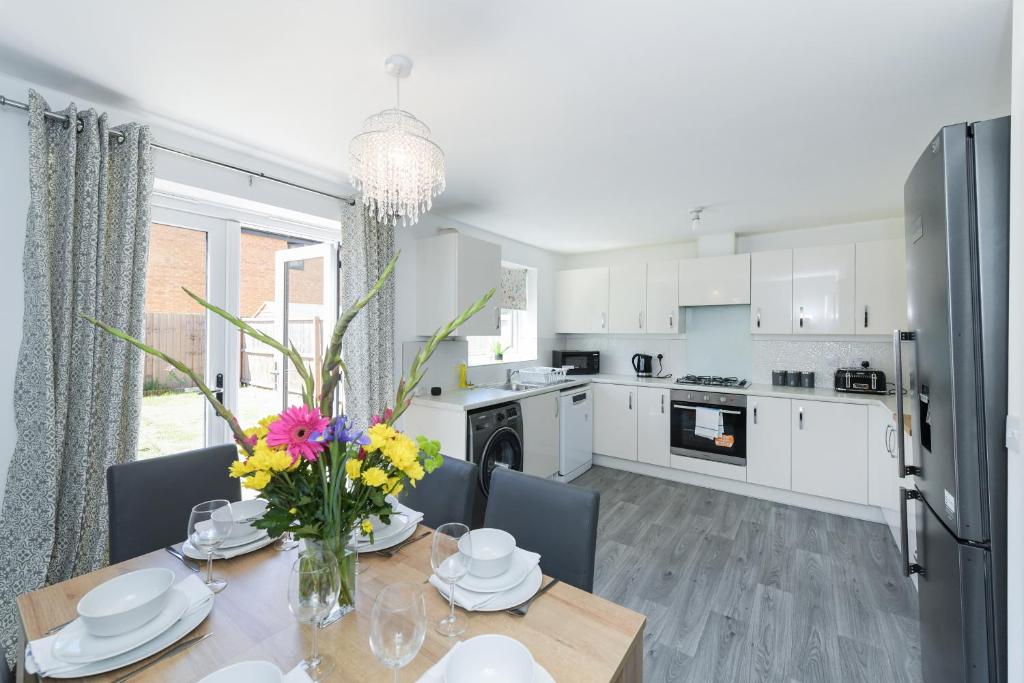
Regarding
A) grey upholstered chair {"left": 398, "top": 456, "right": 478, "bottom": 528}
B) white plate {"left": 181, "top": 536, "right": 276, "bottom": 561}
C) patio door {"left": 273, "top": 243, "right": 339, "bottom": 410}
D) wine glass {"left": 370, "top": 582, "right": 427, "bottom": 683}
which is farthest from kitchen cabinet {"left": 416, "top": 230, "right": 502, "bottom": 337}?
wine glass {"left": 370, "top": 582, "right": 427, "bottom": 683}

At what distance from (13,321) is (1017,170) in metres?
3.30

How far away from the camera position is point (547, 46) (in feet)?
4.89

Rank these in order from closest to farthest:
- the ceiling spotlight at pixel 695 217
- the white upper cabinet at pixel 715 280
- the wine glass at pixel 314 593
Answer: the wine glass at pixel 314 593 < the ceiling spotlight at pixel 695 217 < the white upper cabinet at pixel 715 280

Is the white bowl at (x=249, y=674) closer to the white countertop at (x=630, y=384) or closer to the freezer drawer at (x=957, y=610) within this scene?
the freezer drawer at (x=957, y=610)

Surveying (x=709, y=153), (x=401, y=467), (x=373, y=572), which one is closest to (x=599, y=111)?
(x=709, y=153)

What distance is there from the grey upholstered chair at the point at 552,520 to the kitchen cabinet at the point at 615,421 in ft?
9.56

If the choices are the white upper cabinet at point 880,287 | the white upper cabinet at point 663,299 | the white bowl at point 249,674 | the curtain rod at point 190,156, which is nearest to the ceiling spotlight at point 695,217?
the white upper cabinet at point 663,299

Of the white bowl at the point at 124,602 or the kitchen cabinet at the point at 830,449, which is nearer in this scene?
the white bowl at the point at 124,602

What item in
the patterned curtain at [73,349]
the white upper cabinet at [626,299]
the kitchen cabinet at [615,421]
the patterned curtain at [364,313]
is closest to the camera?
the patterned curtain at [73,349]

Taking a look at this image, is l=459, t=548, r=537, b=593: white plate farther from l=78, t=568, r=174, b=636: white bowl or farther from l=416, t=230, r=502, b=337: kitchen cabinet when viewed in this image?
l=416, t=230, r=502, b=337: kitchen cabinet

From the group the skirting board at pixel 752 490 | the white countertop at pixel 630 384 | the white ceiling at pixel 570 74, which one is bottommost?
the skirting board at pixel 752 490

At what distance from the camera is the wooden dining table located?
86cm

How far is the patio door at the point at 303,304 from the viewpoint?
2.83 m

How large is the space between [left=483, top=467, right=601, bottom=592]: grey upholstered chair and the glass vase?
0.58 metres
